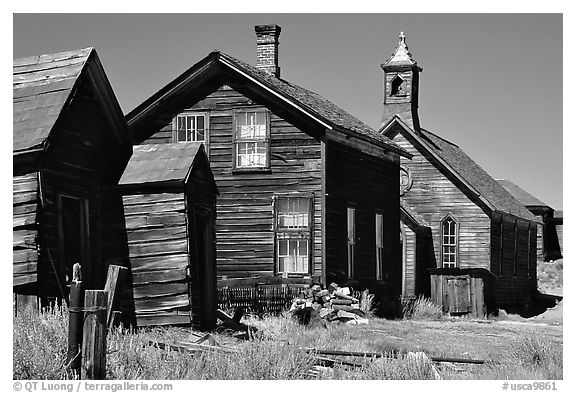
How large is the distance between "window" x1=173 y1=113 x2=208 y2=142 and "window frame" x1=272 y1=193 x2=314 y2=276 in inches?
99.7

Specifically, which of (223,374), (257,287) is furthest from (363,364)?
(257,287)

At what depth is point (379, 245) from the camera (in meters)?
27.2

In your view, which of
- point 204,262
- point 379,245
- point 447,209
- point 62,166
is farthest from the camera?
point 447,209

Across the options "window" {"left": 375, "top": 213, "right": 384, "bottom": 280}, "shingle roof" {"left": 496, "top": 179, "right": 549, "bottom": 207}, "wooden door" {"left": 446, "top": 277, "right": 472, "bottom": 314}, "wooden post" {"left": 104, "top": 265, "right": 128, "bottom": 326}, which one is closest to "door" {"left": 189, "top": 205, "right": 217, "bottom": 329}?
"wooden post" {"left": 104, "top": 265, "right": 128, "bottom": 326}

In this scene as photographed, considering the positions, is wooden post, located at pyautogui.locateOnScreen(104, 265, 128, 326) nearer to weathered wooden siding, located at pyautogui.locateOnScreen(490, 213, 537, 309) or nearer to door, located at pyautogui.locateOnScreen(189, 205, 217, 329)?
door, located at pyautogui.locateOnScreen(189, 205, 217, 329)

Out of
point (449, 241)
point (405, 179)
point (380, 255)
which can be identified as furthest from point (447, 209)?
point (380, 255)

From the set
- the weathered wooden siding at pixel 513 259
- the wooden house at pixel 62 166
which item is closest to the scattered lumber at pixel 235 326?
the wooden house at pixel 62 166

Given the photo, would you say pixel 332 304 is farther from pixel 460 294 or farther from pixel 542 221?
pixel 542 221

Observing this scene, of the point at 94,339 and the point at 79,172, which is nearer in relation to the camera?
the point at 94,339

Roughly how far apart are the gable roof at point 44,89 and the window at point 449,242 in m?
18.9

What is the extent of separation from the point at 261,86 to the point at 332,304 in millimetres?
5548

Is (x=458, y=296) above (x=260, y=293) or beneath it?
beneath

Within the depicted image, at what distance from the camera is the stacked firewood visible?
21750mm
